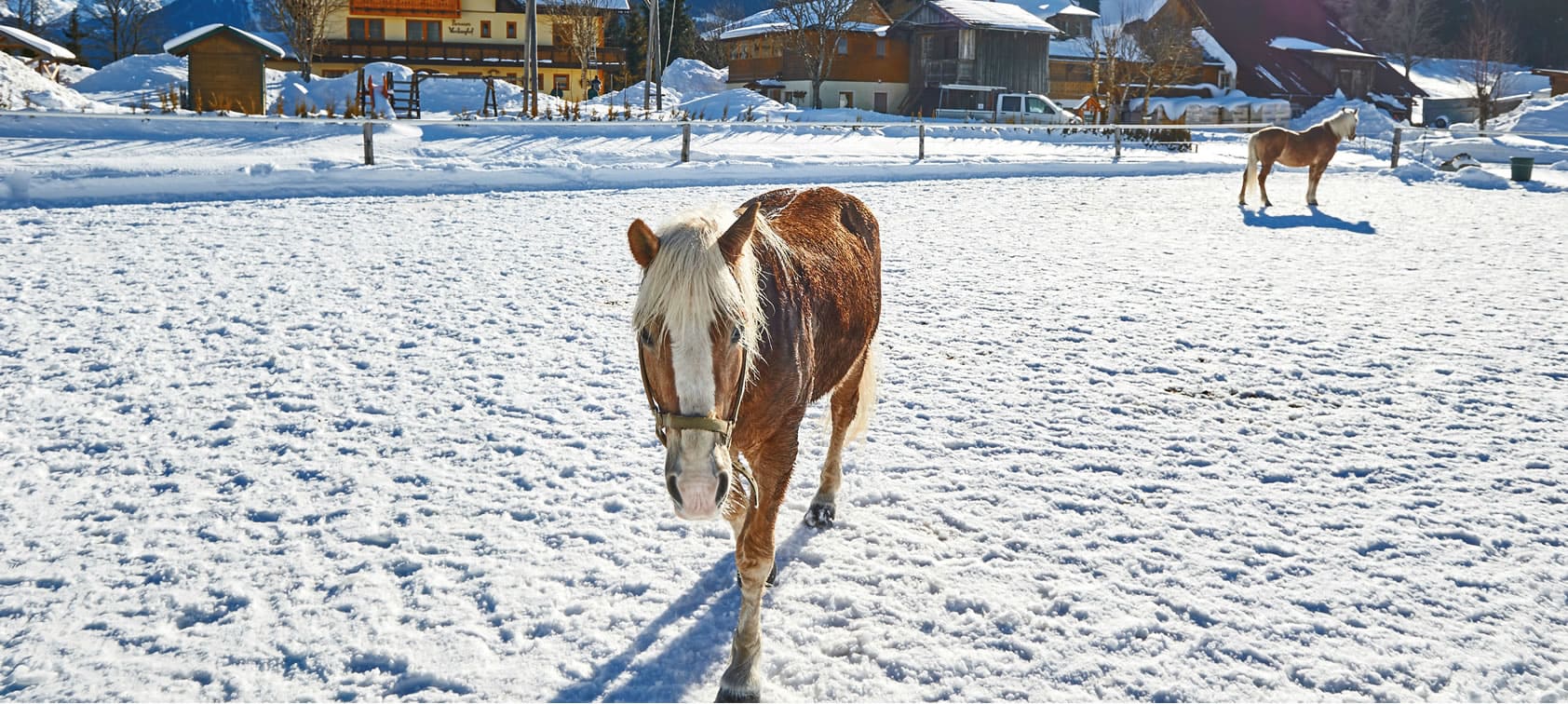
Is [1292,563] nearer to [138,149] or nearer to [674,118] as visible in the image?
[138,149]

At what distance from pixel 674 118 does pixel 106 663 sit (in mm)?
27890

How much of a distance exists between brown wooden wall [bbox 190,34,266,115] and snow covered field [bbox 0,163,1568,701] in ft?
78.5

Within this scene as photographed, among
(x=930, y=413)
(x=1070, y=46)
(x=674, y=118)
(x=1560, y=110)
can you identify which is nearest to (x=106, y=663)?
(x=930, y=413)

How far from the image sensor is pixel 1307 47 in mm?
52062

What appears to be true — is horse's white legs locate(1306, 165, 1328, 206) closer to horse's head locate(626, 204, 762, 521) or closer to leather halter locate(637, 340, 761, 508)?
leather halter locate(637, 340, 761, 508)

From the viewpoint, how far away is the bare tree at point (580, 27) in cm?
4269

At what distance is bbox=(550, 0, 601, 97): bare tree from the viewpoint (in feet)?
140

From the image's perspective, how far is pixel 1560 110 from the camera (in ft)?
113

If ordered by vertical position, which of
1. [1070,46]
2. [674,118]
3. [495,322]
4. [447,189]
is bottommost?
[495,322]

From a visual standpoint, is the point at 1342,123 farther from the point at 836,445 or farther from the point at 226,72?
the point at 226,72

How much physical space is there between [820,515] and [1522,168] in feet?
73.3

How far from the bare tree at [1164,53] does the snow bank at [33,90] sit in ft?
122

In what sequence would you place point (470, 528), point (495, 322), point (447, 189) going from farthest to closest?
1. point (447, 189)
2. point (495, 322)
3. point (470, 528)

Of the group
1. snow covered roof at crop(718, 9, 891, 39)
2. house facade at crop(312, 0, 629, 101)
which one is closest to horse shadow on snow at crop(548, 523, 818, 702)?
house facade at crop(312, 0, 629, 101)
